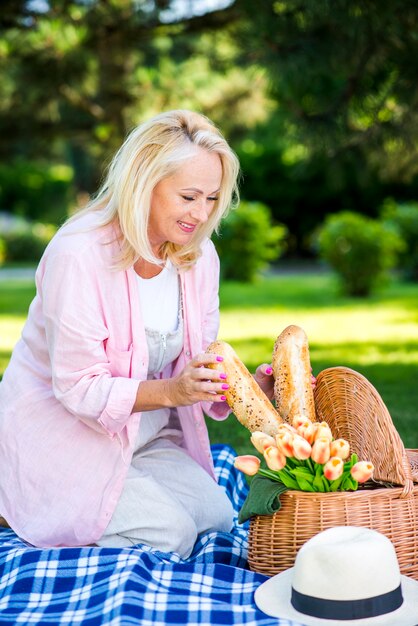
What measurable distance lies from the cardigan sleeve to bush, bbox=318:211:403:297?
30.7 feet

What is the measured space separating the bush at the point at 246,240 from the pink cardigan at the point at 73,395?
1034 cm

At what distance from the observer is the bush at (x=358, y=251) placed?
12375 millimetres

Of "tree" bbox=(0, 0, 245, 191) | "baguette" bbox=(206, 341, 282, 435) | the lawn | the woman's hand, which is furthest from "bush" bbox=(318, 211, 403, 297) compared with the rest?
the woman's hand

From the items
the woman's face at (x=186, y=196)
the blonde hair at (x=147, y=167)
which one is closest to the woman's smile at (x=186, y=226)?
the woman's face at (x=186, y=196)

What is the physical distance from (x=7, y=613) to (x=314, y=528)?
0.94m

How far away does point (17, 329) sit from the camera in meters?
9.98

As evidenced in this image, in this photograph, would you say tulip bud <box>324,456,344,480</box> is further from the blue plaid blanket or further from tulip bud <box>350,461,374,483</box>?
the blue plaid blanket

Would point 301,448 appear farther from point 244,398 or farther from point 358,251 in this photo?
point 358,251

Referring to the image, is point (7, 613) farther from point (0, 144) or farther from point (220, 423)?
point (0, 144)

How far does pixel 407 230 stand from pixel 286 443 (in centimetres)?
1156

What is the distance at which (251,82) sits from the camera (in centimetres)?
1077

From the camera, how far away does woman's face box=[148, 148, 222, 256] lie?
3.28 meters

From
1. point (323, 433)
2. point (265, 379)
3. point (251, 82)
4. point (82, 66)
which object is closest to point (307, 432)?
→ point (323, 433)

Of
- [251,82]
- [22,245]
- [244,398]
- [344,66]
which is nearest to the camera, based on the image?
[244,398]
